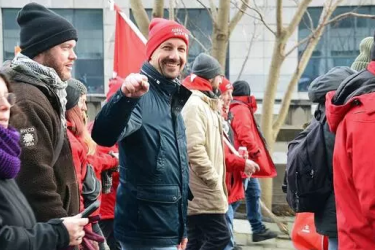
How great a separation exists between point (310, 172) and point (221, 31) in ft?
15.7

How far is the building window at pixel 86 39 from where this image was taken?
53.5ft

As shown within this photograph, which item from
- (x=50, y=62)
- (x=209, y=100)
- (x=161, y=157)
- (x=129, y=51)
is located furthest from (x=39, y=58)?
(x=129, y=51)

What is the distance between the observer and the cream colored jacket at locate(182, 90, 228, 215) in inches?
201

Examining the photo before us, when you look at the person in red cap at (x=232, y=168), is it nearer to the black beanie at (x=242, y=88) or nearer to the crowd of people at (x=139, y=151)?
the crowd of people at (x=139, y=151)

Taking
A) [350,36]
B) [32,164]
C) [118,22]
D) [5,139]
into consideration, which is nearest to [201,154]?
[118,22]

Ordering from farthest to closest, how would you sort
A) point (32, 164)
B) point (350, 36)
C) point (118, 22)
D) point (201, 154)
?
point (350, 36), point (118, 22), point (201, 154), point (32, 164)

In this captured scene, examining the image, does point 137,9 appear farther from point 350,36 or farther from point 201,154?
point 350,36

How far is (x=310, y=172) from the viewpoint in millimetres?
4078

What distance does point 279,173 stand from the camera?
11.0m

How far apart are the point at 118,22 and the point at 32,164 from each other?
11.2 ft

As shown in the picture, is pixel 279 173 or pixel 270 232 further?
pixel 279 173

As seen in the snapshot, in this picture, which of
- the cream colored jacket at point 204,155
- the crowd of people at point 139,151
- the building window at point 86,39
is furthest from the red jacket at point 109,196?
the building window at point 86,39

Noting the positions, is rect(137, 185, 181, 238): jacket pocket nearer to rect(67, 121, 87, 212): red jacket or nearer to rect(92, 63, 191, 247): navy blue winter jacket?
rect(92, 63, 191, 247): navy blue winter jacket

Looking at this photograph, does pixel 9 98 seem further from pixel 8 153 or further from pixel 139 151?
pixel 139 151
